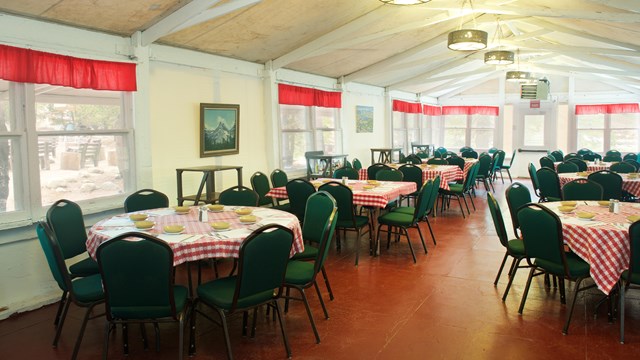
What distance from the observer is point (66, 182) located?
470cm

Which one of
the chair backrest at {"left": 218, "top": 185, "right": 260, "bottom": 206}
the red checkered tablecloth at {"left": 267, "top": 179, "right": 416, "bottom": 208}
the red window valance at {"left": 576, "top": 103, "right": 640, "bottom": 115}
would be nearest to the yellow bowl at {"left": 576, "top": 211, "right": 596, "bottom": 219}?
the red checkered tablecloth at {"left": 267, "top": 179, "right": 416, "bottom": 208}

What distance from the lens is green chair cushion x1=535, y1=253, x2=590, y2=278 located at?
3479mm

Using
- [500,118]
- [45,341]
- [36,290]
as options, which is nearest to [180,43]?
[36,290]

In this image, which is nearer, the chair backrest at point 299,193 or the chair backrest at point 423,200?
the chair backrest at point 423,200

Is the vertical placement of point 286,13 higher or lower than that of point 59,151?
higher

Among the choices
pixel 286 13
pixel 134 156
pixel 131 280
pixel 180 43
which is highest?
pixel 286 13

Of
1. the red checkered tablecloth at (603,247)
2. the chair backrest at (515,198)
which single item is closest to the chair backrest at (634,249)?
the red checkered tablecloth at (603,247)

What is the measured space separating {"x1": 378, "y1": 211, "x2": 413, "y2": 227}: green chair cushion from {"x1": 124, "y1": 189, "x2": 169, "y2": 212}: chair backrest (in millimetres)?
→ 2351

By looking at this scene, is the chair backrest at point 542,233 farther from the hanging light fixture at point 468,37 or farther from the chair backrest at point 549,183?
the chair backrest at point 549,183

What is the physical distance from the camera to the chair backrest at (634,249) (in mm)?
3088

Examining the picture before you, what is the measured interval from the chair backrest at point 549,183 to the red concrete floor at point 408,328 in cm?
244

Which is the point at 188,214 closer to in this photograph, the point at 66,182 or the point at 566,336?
the point at 66,182

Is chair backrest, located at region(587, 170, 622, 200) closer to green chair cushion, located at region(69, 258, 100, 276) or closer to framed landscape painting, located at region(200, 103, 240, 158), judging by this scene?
framed landscape painting, located at region(200, 103, 240, 158)

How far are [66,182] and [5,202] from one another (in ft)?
2.05
